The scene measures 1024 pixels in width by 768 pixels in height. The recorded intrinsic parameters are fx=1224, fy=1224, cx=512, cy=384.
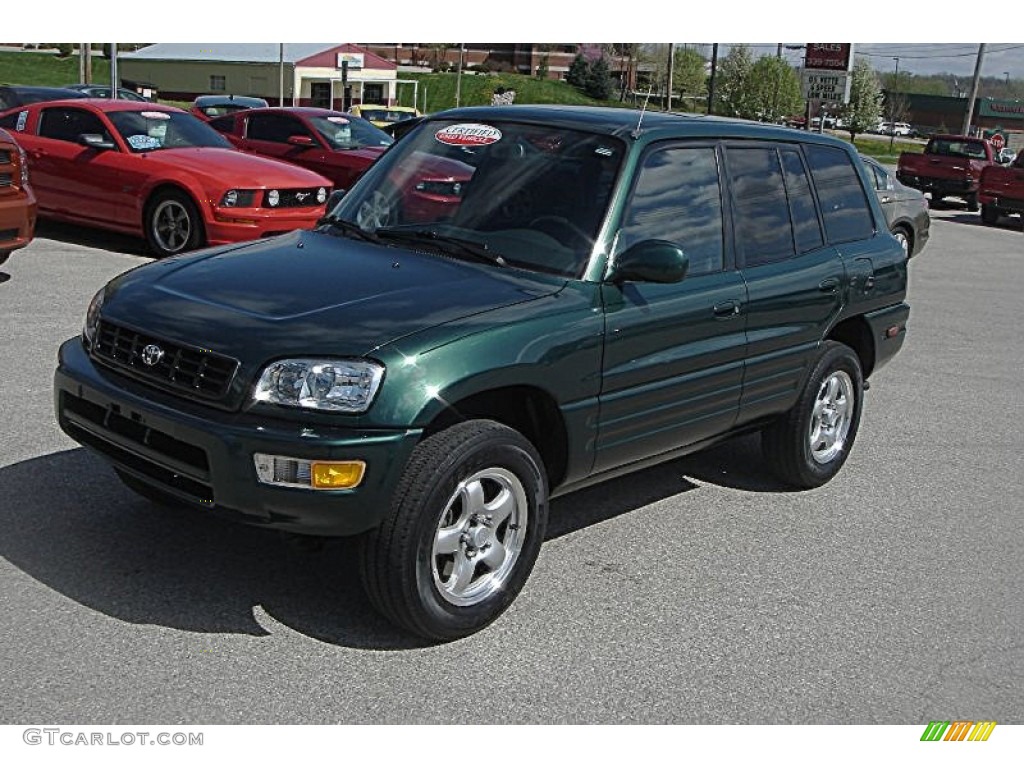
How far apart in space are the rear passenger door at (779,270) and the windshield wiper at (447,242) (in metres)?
1.23

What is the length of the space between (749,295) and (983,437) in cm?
296

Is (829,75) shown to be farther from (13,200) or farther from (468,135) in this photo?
(468,135)

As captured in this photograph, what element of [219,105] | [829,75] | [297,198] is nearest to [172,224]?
[297,198]

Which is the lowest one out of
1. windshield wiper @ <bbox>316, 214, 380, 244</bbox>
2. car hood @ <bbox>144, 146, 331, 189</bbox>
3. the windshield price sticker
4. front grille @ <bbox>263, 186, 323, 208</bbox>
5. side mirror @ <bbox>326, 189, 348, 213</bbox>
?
front grille @ <bbox>263, 186, 323, 208</bbox>

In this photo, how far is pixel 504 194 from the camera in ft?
16.3

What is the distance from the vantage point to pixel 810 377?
5.94m

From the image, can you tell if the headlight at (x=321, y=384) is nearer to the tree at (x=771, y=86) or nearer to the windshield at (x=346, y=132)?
the windshield at (x=346, y=132)

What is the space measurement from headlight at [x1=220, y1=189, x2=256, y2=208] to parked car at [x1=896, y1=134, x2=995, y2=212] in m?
21.3

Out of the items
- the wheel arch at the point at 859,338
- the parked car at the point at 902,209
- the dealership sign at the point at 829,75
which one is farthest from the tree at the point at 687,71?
the wheel arch at the point at 859,338

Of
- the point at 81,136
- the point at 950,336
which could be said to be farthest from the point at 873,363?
the point at 81,136

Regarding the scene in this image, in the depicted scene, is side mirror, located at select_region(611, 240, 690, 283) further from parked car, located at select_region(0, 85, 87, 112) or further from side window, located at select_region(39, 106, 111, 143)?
parked car, located at select_region(0, 85, 87, 112)

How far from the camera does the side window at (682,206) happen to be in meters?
4.90
